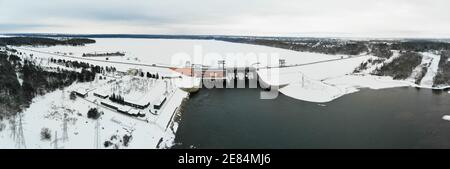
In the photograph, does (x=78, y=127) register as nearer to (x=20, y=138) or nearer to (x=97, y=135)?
(x=97, y=135)

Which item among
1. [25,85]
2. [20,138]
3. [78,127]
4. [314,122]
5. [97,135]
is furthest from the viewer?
[25,85]

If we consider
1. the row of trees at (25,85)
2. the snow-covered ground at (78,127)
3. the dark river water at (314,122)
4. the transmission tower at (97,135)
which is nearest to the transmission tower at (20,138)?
the snow-covered ground at (78,127)

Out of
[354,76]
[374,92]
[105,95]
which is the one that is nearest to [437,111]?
[374,92]

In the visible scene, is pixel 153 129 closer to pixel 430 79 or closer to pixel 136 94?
pixel 136 94

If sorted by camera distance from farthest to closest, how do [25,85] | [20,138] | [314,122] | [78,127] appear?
[25,85], [314,122], [78,127], [20,138]

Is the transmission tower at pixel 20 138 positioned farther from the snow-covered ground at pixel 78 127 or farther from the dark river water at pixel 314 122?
the dark river water at pixel 314 122

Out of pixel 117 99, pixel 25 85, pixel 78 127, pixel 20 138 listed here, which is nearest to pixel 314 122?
pixel 78 127

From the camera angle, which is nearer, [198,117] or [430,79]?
[198,117]

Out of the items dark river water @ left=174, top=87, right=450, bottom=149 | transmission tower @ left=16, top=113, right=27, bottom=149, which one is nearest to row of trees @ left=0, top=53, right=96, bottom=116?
transmission tower @ left=16, top=113, right=27, bottom=149
